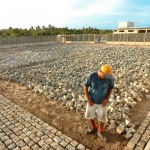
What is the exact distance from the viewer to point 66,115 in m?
5.20

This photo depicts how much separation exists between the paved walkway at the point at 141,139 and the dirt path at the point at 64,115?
169 millimetres

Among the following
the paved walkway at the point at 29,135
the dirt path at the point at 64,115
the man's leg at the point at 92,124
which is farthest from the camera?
the man's leg at the point at 92,124

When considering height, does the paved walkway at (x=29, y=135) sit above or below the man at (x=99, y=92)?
below

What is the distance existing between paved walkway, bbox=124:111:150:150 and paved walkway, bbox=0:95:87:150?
109 centimetres

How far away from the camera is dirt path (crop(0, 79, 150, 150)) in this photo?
158 inches

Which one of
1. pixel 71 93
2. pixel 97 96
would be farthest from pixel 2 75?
pixel 97 96

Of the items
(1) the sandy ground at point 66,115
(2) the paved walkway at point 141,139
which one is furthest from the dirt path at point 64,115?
(2) the paved walkway at point 141,139

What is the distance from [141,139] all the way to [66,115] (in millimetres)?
2173

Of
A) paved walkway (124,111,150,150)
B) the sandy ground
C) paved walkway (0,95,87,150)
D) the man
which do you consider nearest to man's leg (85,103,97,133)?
the man

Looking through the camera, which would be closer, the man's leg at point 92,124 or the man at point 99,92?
the man at point 99,92

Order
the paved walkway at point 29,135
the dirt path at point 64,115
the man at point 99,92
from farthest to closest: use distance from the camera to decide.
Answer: the dirt path at point 64,115, the paved walkway at point 29,135, the man at point 99,92

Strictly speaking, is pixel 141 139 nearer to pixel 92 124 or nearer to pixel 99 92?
pixel 92 124

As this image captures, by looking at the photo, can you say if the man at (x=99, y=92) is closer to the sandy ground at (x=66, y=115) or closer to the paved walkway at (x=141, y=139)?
the sandy ground at (x=66, y=115)

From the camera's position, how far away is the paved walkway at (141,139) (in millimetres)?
3770
